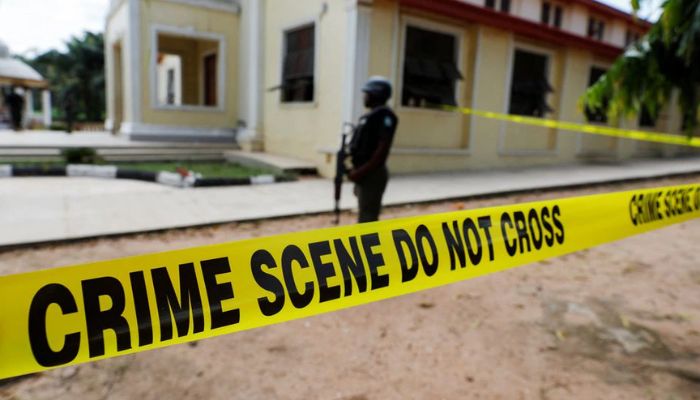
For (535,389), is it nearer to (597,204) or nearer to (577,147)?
(597,204)

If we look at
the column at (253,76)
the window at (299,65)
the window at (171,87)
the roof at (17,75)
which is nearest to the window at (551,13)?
the window at (299,65)

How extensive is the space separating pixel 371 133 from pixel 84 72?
33.6 meters

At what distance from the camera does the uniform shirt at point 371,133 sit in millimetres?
3783

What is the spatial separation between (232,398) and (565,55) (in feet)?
42.6

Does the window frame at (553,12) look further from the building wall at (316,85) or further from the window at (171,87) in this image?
the window at (171,87)

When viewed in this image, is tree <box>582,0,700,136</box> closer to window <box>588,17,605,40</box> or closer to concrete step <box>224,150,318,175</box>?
concrete step <box>224,150,318,175</box>

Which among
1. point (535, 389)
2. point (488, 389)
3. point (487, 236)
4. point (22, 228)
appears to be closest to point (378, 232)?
point (487, 236)

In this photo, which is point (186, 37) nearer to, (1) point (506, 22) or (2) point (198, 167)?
(2) point (198, 167)

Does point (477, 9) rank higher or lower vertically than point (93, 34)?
lower

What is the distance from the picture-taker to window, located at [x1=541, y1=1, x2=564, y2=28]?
1575cm

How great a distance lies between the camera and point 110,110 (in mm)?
15875

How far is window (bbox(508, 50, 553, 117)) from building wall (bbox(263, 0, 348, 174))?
4.98 metres

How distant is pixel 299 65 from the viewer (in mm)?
10438

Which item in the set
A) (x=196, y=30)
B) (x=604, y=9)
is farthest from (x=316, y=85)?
(x=604, y=9)
